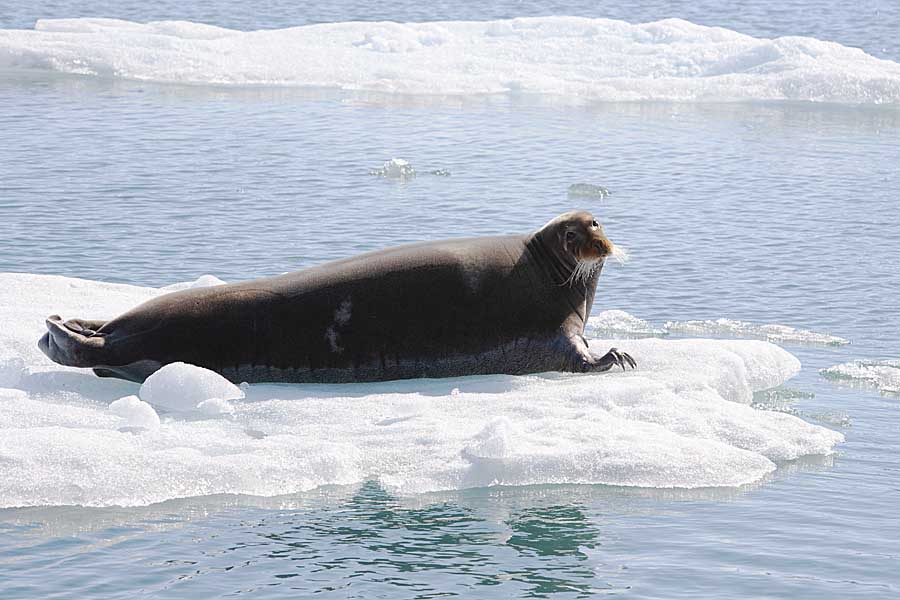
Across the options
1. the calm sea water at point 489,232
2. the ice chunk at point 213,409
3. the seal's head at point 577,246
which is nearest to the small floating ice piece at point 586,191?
the calm sea water at point 489,232

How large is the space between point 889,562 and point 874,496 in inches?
29.0

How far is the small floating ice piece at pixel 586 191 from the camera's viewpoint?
1387cm

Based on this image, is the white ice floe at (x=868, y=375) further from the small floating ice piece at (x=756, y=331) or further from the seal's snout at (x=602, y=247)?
the seal's snout at (x=602, y=247)

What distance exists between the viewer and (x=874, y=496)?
5.94 meters

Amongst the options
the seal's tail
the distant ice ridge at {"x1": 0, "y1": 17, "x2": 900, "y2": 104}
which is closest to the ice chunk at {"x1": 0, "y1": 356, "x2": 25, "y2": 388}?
the seal's tail

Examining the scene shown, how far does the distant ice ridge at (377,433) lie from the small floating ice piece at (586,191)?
21.9ft

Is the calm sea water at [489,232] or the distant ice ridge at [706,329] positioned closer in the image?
the calm sea water at [489,232]

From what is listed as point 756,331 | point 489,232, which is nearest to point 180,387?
point 756,331

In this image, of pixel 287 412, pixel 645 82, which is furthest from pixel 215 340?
pixel 645 82

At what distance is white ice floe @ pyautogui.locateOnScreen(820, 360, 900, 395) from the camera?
7.82m

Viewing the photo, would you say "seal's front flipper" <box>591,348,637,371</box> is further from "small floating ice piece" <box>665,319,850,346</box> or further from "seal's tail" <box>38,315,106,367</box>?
"seal's tail" <box>38,315,106,367</box>

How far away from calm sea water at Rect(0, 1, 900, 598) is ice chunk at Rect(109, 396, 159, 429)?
0.73 metres

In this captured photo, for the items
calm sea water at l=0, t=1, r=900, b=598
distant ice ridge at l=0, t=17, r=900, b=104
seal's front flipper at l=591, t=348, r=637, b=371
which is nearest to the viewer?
calm sea water at l=0, t=1, r=900, b=598

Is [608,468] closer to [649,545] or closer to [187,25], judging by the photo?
[649,545]
